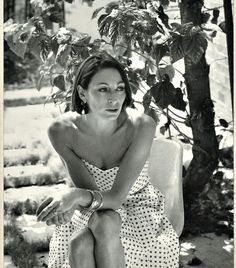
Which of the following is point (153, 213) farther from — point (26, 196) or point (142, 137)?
point (26, 196)

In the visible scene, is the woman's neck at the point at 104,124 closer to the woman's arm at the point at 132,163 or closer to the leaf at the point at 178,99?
the woman's arm at the point at 132,163

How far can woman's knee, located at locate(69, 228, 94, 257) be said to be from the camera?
4.66 feet

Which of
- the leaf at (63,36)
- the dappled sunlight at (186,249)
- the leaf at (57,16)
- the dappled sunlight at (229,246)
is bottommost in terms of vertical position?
the dappled sunlight at (186,249)

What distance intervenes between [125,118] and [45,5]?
48 centimetres

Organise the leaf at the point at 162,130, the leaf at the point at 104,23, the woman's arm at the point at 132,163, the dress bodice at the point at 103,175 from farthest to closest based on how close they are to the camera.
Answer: the leaf at the point at 162,130 < the leaf at the point at 104,23 < the dress bodice at the point at 103,175 < the woman's arm at the point at 132,163

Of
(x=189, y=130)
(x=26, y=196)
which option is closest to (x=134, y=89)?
(x=189, y=130)

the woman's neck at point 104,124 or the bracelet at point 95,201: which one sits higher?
the woman's neck at point 104,124

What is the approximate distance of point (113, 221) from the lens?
1428mm

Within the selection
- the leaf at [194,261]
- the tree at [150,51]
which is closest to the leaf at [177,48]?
the tree at [150,51]

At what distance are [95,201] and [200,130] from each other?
0.61 m

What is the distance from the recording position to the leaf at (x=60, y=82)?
1854 mm

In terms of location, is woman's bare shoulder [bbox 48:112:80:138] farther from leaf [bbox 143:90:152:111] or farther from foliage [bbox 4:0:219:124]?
leaf [bbox 143:90:152:111]

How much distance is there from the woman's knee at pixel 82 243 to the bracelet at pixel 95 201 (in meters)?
0.06

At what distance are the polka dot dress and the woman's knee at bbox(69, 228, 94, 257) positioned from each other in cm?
8
